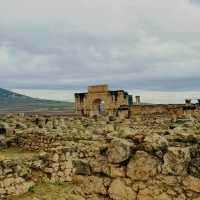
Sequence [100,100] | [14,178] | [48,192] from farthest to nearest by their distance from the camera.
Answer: [100,100]
[14,178]
[48,192]

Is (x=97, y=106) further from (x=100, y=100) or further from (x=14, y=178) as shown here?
(x=14, y=178)

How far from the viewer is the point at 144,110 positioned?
36938 mm

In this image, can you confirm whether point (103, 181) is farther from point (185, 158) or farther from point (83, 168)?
point (185, 158)

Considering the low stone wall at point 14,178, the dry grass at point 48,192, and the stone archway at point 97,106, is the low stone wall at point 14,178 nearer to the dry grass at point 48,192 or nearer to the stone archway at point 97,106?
the dry grass at point 48,192

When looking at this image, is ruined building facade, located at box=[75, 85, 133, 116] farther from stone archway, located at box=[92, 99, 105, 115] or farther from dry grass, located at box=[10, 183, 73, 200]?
dry grass, located at box=[10, 183, 73, 200]

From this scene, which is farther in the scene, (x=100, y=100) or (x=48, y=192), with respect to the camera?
(x=100, y=100)

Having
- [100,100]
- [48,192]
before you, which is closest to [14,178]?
[48,192]

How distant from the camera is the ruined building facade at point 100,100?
43.0 meters

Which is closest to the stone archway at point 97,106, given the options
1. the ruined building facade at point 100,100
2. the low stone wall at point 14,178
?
the ruined building facade at point 100,100

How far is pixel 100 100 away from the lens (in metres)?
44.8

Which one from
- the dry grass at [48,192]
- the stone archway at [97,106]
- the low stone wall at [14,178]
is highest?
the stone archway at [97,106]

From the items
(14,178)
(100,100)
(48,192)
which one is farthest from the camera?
(100,100)

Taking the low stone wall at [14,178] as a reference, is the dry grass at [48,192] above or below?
below

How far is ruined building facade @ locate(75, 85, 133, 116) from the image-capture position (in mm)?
42969
